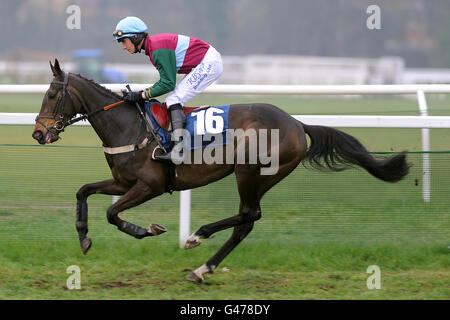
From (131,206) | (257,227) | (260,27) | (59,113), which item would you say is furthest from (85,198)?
(260,27)

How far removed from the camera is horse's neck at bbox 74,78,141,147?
423 centimetres

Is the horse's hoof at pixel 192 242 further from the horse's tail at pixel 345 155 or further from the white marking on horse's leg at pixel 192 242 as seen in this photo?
the horse's tail at pixel 345 155

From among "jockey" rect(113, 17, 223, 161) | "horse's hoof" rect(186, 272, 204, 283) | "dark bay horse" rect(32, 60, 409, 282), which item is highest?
"jockey" rect(113, 17, 223, 161)

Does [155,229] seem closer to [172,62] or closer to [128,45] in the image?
[172,62]

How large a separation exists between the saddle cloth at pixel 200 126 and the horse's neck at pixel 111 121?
0.13 meters

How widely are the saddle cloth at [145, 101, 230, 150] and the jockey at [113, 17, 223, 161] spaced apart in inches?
2.7

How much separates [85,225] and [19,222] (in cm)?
107

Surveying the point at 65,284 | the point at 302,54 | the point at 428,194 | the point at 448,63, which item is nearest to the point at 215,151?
the point at 65,284

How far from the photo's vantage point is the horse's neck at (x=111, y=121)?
423cm

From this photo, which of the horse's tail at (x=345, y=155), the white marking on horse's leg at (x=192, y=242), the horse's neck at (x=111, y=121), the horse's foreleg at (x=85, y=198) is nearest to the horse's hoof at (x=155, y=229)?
the white marking on horse's leg at (x=192, y=242)

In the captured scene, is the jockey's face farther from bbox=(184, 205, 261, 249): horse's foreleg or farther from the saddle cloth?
bbox=(184, 205, 261, 249): horse's foreleg

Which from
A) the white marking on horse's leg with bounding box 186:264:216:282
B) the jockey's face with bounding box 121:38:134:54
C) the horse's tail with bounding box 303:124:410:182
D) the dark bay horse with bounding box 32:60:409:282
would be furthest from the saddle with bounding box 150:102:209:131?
the white marking on horse's leg with bounding box 186:264:216:282

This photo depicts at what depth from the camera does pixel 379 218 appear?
4.86 m
